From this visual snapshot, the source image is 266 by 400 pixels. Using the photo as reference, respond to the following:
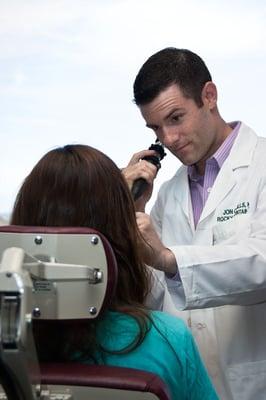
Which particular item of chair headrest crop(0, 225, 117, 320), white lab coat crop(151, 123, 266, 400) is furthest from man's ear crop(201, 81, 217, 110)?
chair headrest crop(0, 225, 117, 320)

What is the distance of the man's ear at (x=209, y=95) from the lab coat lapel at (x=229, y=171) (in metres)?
0.13

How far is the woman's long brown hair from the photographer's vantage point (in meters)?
0.96

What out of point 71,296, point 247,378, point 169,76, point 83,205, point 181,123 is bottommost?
point 247,378

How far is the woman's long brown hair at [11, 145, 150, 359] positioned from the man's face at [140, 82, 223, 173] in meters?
0.84

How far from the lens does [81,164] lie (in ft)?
3.20

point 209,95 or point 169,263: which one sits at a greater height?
point 209,95

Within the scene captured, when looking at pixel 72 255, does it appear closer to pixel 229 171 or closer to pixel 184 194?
pixel 229 171

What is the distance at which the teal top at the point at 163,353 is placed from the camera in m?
0.96

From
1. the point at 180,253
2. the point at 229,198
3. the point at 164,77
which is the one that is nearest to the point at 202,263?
the point at 180,253

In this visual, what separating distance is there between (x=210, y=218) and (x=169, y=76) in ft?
1.35

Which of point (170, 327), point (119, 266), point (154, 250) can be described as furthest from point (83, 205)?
point (154, 250)

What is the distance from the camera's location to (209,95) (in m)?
1.90

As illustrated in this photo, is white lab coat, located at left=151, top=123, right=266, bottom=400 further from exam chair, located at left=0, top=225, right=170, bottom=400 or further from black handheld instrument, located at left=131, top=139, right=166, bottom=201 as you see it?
exam chair, located at left=0, top=225, right=170, bottom=400

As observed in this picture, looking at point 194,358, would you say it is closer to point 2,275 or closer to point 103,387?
point 103,387
